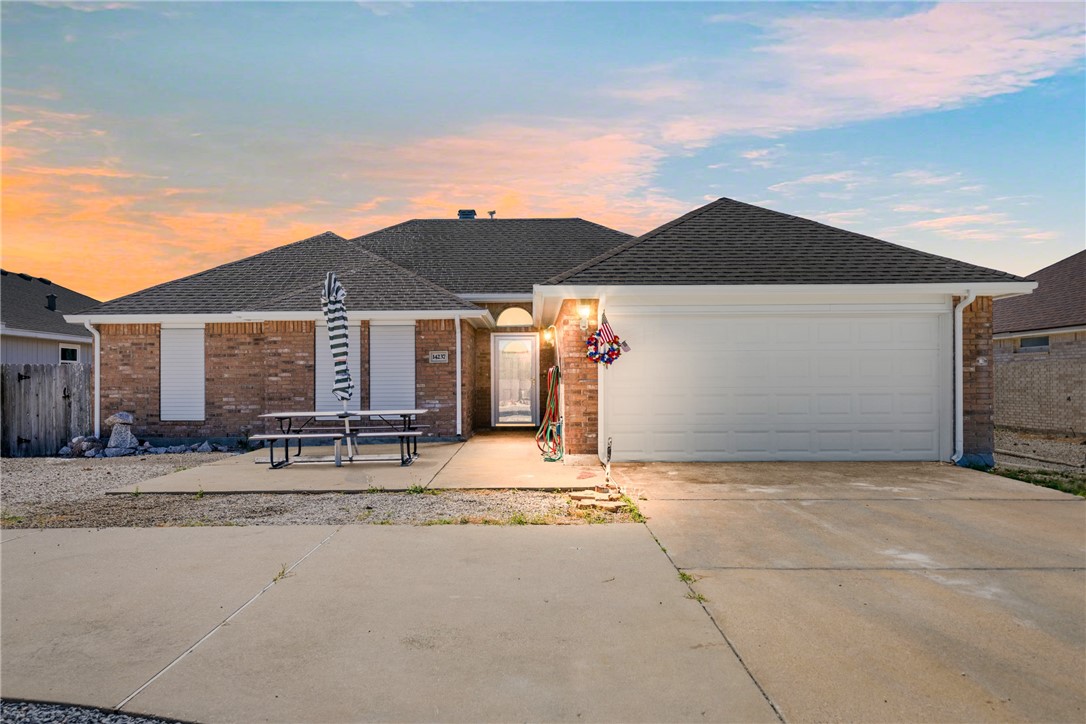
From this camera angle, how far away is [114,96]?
12.0 meters

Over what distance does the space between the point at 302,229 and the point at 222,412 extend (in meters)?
7.78

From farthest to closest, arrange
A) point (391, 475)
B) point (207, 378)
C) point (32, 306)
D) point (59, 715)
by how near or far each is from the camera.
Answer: point (32, 306)
point (207, 378)
point (391, 475)
point (59, 715)

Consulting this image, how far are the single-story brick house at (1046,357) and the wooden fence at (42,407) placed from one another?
24381mm

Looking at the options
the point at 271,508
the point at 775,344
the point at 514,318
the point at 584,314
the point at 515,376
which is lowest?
the point at 271,508

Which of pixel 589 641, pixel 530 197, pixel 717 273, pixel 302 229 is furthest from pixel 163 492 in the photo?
pixel 530 197

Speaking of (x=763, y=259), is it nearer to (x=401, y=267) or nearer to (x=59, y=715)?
(x=401, y=267)

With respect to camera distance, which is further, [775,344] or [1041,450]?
[1041,450]

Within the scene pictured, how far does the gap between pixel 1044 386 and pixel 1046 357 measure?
3.48ft

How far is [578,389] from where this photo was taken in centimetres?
1066

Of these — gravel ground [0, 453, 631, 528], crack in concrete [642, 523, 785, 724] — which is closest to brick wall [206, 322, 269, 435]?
gravel ground [0, 453, 631, 528]

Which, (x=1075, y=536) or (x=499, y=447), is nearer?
(x=1075, y=536)

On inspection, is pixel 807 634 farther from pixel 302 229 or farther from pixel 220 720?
pixel 302 229

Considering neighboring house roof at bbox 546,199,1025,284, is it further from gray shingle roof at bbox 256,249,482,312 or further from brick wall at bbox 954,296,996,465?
gray shingle roof at bbox 256,249,482,312

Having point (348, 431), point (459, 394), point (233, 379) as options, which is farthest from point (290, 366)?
point (348, 431)
